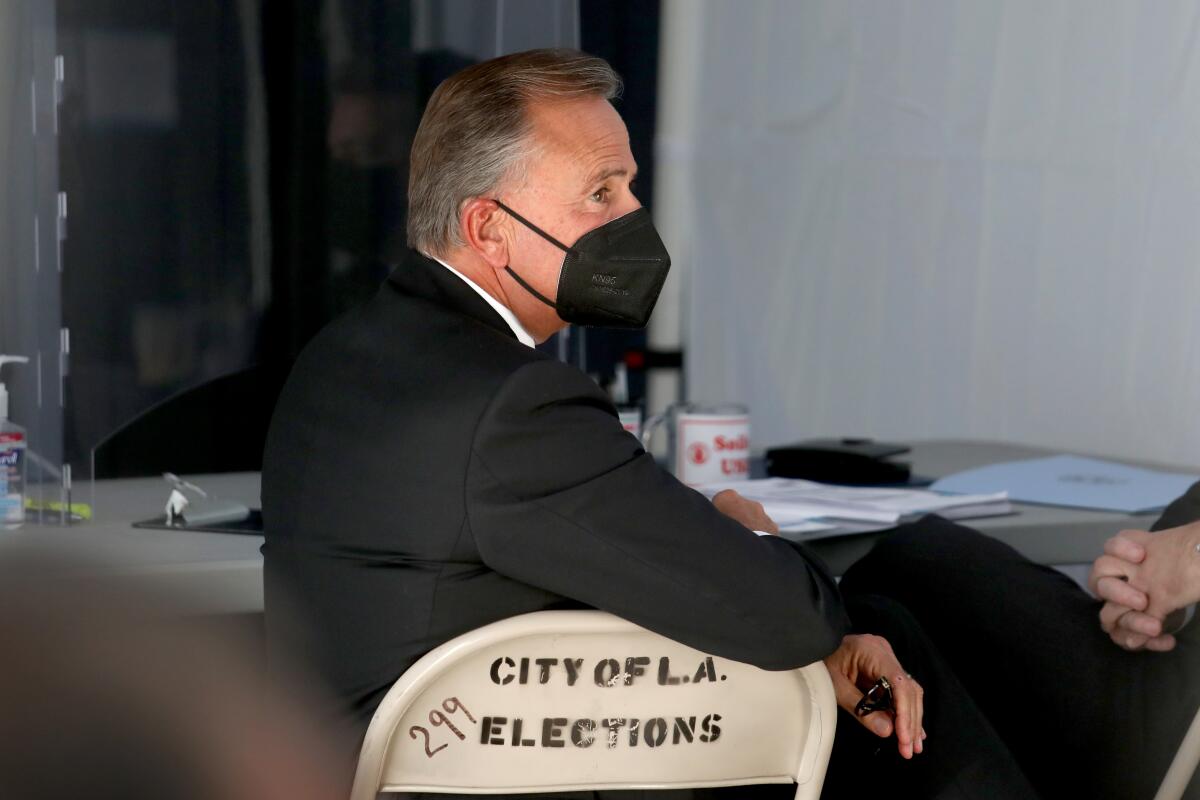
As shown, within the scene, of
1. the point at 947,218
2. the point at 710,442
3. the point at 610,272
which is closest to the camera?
the point at 610,272

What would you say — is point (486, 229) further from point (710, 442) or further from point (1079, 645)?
point (1079, 645)

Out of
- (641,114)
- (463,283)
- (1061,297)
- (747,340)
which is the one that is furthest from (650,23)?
(463,283)

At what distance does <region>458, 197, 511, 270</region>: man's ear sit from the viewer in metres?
1.37

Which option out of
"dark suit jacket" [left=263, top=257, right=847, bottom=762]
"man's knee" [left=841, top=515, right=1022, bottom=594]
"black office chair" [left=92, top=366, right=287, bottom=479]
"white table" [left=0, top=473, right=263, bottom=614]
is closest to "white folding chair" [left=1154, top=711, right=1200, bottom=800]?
"man's knee" [left=841, top=515, right=1022, bottom=594]

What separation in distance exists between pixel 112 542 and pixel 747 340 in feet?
9.23

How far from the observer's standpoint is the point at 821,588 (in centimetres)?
119

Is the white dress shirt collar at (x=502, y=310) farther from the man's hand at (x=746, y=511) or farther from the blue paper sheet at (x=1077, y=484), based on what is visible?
the blue paper sheet at (x=1077, y=484)

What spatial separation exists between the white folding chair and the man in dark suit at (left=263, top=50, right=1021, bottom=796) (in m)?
0.20

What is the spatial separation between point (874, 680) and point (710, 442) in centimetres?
70

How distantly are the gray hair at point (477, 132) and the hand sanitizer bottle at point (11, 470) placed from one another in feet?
1.93

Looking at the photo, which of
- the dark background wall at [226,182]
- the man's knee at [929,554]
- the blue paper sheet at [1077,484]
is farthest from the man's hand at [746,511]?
the dark background wall at [226,182]

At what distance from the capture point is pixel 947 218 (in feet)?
10.8

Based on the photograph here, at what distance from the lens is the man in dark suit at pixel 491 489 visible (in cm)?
109

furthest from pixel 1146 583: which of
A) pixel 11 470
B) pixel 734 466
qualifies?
pixel 11 470
